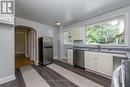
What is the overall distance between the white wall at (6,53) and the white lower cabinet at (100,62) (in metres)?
2.76

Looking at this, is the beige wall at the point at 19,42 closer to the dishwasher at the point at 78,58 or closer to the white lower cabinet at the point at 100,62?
the dishwasher at the point at 78,58

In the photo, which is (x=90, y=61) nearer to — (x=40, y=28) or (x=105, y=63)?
(x=105, y=63)

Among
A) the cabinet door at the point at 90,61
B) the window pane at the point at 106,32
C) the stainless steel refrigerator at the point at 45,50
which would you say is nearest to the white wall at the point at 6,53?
the stainless steel refrigerator at the point at 45,50

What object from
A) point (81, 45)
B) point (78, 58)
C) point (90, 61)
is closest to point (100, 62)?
point (90, 61)

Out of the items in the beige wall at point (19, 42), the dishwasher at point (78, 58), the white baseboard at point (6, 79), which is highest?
the beige wall at point (19, 42)

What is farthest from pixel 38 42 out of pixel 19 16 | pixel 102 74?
pixel 102 74

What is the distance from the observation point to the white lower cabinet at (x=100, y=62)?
11.5 feet

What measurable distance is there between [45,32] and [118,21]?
415 centimetres

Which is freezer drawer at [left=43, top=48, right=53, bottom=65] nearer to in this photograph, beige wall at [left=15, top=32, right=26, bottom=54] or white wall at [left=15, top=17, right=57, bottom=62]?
white wall at [left=15, top=17, right=57, bottom=62]

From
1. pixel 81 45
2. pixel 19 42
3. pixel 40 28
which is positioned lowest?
pixel 81 45

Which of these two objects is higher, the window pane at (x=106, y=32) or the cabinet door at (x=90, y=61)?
the window pane at (x=106, y=32)

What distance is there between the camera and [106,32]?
4488mm

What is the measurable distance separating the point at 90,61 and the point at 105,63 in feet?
2.54

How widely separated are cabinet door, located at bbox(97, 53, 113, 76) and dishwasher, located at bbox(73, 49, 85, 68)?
103 centimetres
